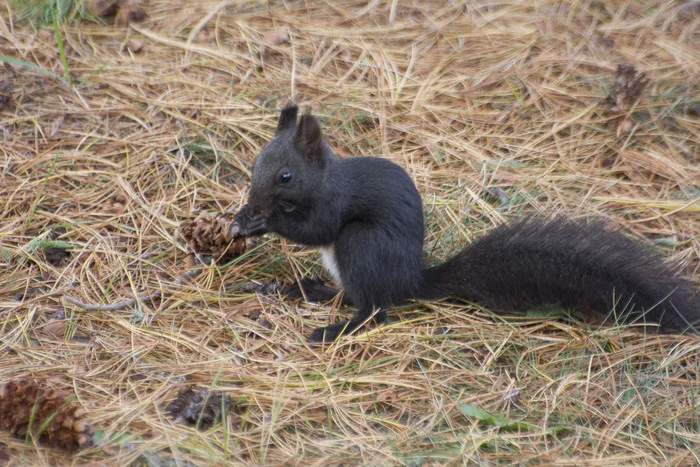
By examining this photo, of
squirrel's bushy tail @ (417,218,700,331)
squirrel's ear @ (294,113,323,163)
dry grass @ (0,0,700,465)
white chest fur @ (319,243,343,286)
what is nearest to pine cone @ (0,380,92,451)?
dry grass @ (0,0,700,465)

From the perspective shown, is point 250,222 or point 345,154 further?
point 345,154

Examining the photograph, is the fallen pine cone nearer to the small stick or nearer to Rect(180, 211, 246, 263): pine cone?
the small stick

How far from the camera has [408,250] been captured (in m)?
2.74

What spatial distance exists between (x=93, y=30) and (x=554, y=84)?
7.60 ft

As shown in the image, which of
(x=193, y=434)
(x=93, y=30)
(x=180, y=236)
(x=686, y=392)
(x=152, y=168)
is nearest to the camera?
(x=193, y=434)

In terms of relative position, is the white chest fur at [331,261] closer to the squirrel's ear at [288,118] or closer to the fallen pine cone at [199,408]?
the squirrel's ear at [288,118]

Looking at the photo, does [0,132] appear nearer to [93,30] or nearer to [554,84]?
[93,30]

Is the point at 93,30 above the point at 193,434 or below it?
above

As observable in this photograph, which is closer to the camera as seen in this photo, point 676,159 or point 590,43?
point 676,159

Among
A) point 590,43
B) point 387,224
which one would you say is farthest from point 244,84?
point 590,43

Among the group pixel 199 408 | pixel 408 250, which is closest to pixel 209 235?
pixel 408 250

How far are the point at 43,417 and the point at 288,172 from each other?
1.20 m

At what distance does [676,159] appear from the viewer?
334cm

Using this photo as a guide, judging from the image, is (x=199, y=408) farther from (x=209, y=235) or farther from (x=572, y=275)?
(x=572, y=275)
